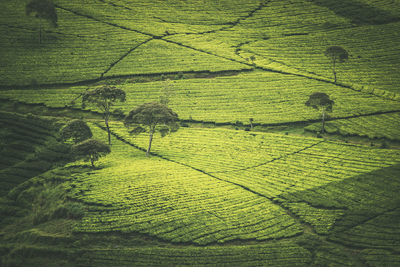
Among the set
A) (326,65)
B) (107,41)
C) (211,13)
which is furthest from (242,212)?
(211,13)

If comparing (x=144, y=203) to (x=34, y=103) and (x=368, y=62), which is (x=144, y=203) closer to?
(x=34, y=103)

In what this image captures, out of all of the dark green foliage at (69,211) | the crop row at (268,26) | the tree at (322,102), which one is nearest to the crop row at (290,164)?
the tree at (322,102)

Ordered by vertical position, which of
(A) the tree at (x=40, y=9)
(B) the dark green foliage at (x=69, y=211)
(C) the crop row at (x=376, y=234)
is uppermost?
(A) the tree at (x=40, y=9)

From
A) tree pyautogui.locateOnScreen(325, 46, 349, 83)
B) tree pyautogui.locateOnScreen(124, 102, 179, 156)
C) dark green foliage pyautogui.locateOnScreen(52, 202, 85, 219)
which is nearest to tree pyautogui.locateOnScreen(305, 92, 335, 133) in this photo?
tree pyautogui.locateOnScreen(325, 46, 349, 83)

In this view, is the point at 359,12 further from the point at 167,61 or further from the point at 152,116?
the point at 152,116

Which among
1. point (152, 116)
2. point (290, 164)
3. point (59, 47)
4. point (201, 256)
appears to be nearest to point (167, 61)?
point (59, 47)

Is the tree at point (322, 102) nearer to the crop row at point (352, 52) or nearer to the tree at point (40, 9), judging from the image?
the crop row at point (352, 52)
